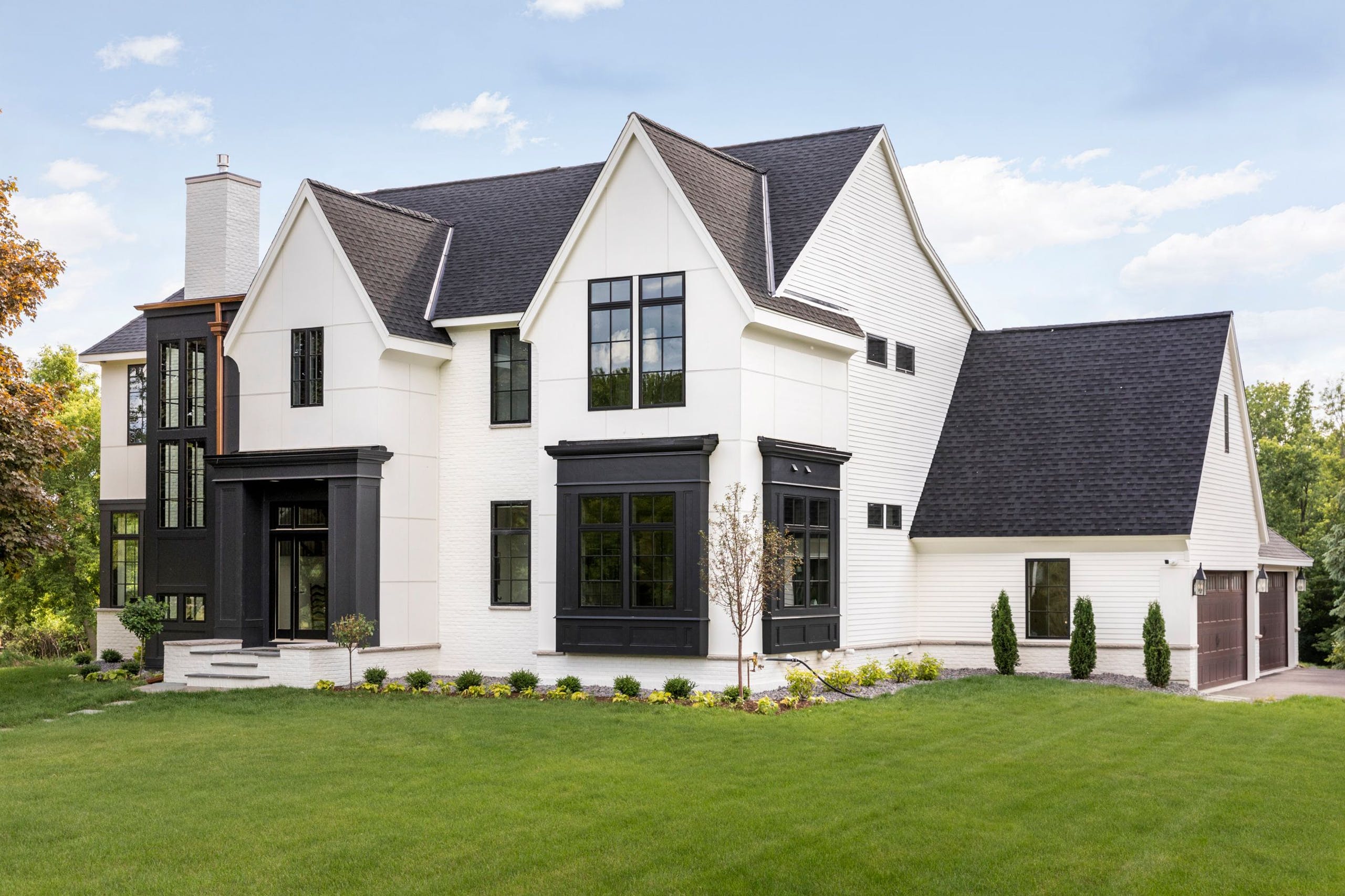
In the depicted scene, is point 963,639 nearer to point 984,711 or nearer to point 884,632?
point 884,632

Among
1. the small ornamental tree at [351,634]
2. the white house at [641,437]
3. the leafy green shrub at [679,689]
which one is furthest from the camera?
the small ornamental tree at [351,634]

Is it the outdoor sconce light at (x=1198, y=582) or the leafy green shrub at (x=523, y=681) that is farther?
the outdoor sconce light at (x=1198, y=582)

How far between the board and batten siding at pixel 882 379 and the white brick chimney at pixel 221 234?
11482mm

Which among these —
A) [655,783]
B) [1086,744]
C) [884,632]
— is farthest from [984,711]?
[655,783]

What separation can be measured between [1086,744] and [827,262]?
10.5m

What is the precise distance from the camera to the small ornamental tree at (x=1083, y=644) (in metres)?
23.9

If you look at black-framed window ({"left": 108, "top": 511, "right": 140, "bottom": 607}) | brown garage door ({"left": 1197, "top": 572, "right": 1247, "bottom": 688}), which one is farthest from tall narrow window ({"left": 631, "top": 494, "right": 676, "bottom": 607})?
black-framed window ({"left": 108, "top": 511, "right": 140, "bottom": 607})

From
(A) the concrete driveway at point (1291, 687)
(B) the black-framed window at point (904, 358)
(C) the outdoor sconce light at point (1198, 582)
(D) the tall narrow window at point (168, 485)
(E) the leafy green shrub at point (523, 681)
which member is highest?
(B) the black-framed window at point (904, 358)

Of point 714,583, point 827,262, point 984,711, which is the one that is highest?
point 827,262

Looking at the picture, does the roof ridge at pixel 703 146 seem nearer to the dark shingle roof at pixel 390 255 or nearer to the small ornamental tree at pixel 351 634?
the dark shingle roof at pixel 390 255

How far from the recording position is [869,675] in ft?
73.6

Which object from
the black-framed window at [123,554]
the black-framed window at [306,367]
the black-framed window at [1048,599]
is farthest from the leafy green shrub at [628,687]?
the black-framed window at [123,554]

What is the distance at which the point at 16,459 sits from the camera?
22016 mm

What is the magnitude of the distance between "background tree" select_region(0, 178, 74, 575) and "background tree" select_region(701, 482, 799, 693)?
11.2m
